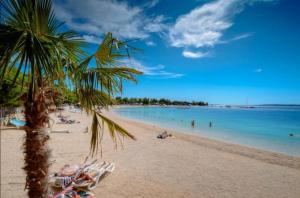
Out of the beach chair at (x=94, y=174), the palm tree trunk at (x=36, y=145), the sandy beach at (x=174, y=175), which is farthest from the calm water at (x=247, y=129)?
the palm tree trunk at (x=36, y=145)

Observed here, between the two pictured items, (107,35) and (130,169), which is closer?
(107,35)

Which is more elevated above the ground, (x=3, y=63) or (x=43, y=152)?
(x=3, y=63)

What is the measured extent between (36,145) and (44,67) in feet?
3.61

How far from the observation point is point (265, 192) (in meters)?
5.21

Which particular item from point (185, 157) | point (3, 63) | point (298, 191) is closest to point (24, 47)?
point (3, 63)

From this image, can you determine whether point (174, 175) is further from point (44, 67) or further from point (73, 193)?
point (44, 67)

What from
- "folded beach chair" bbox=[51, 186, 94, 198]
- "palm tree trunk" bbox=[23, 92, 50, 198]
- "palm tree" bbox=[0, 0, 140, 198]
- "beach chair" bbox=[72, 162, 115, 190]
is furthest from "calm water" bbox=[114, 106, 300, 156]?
"palm tree trunk" bbox=[23, 92, 50, 198]

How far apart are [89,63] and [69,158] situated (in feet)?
19.8

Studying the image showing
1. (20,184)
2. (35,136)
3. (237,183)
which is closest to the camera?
(35,136)

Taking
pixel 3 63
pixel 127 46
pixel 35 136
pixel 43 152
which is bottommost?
pixel 43 152

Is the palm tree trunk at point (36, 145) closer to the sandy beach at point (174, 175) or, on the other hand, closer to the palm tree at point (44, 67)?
the palm tree at point (44, 67)

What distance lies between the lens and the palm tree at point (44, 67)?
216 centimetres

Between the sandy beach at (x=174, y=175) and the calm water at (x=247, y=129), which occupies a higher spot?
the sandy beach at (x=174, y=175)

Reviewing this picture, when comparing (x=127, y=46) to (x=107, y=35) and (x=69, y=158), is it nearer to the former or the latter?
(x=107, y=35)
